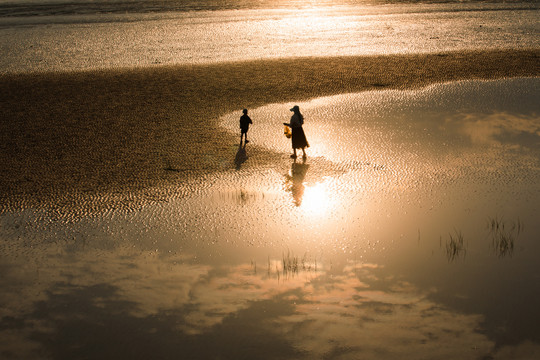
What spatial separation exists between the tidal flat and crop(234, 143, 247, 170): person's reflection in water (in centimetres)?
7

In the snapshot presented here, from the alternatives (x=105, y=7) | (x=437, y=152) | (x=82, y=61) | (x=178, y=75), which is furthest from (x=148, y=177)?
(x=105, y=7)

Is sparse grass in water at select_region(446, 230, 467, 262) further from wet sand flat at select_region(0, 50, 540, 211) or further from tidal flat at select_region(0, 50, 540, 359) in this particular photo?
wet sand flat at select_region(0, 50, 540, 211)

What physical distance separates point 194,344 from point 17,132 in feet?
38.7

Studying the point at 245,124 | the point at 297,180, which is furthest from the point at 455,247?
the point at 245,124

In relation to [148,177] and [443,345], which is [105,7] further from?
[443,345]

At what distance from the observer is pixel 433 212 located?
425 inches

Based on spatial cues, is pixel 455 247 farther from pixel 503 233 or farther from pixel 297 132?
pixel 297 132

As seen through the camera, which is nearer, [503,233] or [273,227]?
[503,233]

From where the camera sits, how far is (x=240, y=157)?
14047 mm

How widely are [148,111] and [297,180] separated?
759cm

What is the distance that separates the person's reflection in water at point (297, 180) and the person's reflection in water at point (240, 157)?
1.31 m

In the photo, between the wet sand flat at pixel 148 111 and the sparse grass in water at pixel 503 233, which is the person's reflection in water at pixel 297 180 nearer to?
the wet sand flat at pixel 148 111

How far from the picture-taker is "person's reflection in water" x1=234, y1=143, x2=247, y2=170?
1362 centimetres

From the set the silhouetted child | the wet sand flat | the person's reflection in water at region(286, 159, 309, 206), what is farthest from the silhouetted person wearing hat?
the silhouetted child
